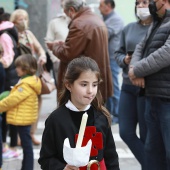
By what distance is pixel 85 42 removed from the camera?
5547mm

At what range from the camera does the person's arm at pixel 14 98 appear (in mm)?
5145

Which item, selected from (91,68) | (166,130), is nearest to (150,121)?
(166,130)

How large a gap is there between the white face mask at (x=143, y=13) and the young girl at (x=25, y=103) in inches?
48.4

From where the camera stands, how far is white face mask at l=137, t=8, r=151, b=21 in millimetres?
4848

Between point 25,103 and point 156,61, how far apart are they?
171cm

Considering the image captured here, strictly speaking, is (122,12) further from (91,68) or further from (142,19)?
(91,68)

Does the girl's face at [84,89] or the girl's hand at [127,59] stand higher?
the girl's face at [84,89]

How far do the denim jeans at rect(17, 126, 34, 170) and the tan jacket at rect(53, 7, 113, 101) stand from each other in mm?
759

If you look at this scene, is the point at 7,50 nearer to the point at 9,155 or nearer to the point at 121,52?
the point at 9,155

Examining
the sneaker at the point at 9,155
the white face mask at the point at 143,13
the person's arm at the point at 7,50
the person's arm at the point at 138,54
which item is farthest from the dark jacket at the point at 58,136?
the sneaker at the point at 9,155

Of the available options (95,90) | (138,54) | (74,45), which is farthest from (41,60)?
(95,90)

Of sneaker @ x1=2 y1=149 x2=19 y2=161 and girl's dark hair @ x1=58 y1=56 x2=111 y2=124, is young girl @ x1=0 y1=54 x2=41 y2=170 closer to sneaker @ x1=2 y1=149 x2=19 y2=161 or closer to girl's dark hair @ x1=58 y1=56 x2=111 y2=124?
sneaker @ x1=2 y1=149 x2=19 y2=161

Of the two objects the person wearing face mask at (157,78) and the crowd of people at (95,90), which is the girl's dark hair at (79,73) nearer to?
the crowd of people at (95,90)

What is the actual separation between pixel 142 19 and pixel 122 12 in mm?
7489
